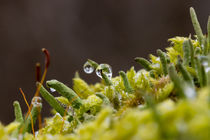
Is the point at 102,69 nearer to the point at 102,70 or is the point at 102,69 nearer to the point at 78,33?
the point at 102,70

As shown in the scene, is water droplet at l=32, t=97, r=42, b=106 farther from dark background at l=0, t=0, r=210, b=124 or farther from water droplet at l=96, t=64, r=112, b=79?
dark background at l=0, t=0, r=210, b=124

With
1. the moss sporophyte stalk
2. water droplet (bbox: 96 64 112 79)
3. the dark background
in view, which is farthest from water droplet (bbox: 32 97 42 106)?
the dark background

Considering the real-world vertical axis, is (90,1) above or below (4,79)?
above

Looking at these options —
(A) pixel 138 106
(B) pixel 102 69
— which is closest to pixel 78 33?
(B) pixel 102 69

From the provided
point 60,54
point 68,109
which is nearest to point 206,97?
point 68,109

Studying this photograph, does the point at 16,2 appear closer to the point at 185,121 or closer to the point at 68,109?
the point at 68,109

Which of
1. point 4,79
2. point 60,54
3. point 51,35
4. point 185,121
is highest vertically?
point 51,35
